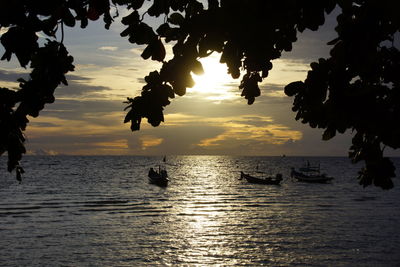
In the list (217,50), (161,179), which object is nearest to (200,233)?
(217,50)

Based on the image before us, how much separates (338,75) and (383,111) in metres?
0.41

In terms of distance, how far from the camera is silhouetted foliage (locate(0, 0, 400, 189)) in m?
2.56

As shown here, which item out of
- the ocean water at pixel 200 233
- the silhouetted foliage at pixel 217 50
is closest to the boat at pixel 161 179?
the ocean water at pixel 200 233

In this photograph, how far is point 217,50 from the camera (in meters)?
3.02

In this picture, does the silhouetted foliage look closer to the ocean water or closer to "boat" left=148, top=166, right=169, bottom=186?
the ocean water

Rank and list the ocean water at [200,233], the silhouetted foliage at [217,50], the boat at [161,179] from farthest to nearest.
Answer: the boat at [161,179] → the ocean water at [200,233] → the silhouetted foliage at [217,50]

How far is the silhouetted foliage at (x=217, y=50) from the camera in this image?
2.56 metres

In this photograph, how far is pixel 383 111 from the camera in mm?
2969

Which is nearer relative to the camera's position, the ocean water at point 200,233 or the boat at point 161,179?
the ocean water at point 200,233

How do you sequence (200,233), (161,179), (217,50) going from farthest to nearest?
(161,179) → (200,233) → (217,50)

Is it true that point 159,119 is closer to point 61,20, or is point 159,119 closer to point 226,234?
point 61,20

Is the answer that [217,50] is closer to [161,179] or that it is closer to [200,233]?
[200,233]

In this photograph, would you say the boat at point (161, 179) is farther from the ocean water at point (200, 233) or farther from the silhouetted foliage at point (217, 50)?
the silhouetted foliage at point (217, 50)

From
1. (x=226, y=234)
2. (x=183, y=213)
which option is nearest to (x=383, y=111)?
(x=226, y=234)
